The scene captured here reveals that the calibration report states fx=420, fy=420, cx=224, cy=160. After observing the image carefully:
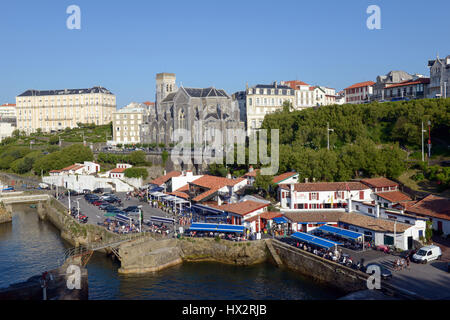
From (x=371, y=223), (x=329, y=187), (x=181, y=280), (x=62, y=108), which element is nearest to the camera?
(x=181, y=280)

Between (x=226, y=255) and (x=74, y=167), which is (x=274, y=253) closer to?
(x=226, y=255)

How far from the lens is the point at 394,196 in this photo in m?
36.3

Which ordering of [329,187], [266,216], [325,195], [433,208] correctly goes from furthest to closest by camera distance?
[329,187] → [325,195] → [266,216] → [433,208]

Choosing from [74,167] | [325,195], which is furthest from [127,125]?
[325,195]

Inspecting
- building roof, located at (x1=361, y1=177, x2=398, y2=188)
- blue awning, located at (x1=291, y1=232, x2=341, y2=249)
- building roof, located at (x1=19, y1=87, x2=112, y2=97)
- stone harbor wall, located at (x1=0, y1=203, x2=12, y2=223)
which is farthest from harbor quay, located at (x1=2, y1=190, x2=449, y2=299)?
building roof, located at (x1=19, y1=87, x2=112, y2=97)

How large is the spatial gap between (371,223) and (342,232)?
7.41ft

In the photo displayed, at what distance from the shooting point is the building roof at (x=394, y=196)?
3553 cm

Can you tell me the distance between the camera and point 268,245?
104 feet

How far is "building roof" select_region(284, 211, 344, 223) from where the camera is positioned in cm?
3362

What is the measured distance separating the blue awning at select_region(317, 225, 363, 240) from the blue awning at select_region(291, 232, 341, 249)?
0.88m

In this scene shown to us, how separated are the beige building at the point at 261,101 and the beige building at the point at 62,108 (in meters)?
61.7

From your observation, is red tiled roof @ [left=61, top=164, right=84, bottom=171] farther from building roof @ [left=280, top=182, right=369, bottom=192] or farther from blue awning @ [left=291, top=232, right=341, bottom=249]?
blue awning @ [left=291, top=232, right=341, bottom=249]
